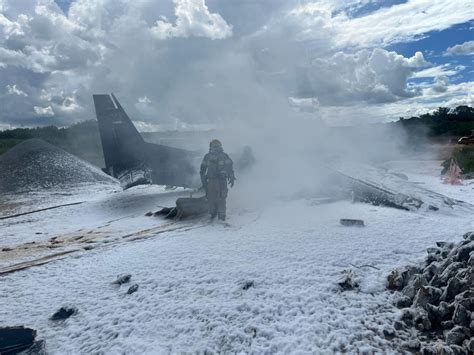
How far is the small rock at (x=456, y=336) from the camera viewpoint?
4.19 metres

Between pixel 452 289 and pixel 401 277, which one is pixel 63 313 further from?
pixel 452 289

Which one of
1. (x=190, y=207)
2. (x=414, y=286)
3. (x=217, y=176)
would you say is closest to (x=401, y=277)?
(x=414, y=286)

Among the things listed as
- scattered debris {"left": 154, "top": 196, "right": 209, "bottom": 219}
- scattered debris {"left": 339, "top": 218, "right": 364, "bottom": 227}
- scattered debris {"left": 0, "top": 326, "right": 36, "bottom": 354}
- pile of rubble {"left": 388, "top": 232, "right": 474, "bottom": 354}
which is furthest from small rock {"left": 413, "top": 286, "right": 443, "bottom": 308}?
scattered debris {"left": 154, "top": 196, "right": 209, "bottom": 219}

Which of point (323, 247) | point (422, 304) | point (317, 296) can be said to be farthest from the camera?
point (323, 247)

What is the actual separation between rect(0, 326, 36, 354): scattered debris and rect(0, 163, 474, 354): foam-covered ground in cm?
21

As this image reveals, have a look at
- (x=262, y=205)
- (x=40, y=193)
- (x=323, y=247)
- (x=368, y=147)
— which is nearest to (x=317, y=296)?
(x=323, y=247)

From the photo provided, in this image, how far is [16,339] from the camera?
5098mm

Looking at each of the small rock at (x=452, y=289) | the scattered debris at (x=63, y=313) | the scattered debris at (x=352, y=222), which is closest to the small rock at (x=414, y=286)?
the small rock at (x=452, y=289)

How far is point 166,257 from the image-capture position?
7.77m

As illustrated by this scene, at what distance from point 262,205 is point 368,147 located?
13.0m

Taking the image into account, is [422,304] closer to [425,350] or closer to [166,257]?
[425,350]

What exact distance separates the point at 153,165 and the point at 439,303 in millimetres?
15471

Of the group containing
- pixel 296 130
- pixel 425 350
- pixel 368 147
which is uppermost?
pixel 296 130

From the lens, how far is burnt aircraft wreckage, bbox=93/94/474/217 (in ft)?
43.0
